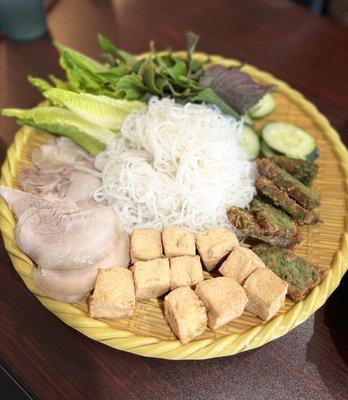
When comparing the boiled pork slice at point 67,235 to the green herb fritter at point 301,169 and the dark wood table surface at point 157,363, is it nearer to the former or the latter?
the dark wood table surface at point 157,363

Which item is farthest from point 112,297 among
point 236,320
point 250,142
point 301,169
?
point 250,142

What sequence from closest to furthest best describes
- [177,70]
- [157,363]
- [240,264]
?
[157,363] → [240,264] → [177,70]

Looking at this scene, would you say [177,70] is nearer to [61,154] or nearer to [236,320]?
[61,154]

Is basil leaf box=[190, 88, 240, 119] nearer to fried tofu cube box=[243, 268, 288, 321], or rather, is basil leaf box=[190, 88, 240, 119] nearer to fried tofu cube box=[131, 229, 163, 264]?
fried tofu cube box=[131, 229, 163, 264]

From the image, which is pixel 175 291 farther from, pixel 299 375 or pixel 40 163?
pixel 40 163

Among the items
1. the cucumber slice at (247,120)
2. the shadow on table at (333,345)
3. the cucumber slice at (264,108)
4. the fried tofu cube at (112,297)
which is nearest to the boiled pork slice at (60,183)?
the fried tofu cube at (112,297)

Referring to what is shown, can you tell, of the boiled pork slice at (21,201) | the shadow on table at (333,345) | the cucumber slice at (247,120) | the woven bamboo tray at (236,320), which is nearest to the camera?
the woven bamboo tray at (236,320)

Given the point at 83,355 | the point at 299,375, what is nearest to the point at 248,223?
the point at 299,375
